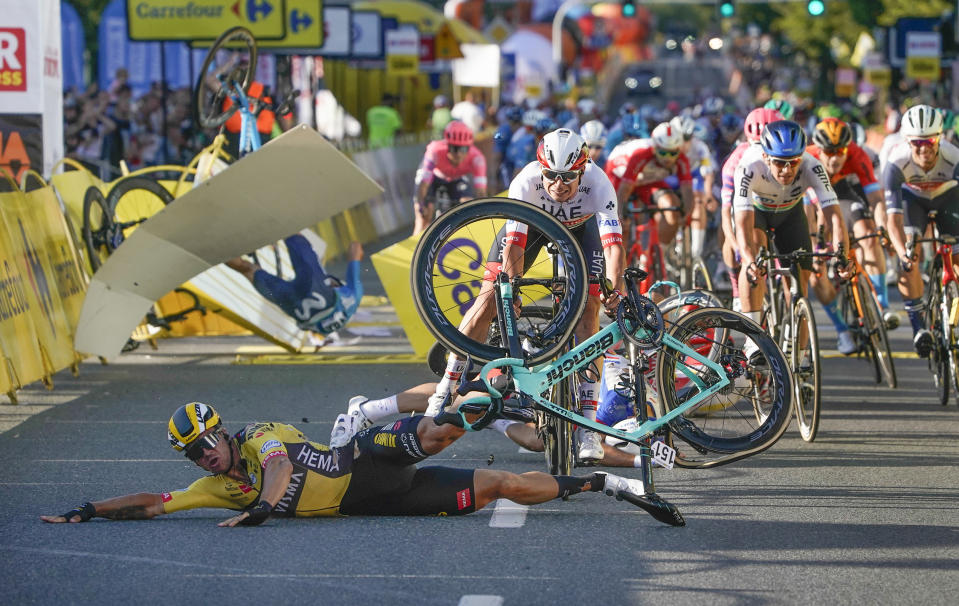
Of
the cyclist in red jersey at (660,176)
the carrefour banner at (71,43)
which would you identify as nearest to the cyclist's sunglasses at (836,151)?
the cyclist in red jersey at (660,176)

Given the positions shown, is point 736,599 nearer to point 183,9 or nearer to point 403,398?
point 403,398

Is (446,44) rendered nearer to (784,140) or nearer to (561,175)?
(784,140)

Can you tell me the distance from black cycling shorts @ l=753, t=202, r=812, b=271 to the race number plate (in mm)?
3468

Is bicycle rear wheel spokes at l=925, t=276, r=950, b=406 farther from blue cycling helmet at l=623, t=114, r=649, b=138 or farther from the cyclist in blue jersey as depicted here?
blue cycling helmet at l=623, t=114, r=649, b=138

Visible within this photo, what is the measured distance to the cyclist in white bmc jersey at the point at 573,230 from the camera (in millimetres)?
8180

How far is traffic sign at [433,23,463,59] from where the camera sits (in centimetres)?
3578

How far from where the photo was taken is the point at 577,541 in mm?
7160

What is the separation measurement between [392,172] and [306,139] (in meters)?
18.4

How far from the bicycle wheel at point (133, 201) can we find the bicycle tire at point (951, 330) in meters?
6.52

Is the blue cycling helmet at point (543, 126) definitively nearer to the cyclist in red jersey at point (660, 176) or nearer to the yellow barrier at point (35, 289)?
the cyclist in red jersey at point (660, 176)

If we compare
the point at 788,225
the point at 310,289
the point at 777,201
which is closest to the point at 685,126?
the point at 310,289

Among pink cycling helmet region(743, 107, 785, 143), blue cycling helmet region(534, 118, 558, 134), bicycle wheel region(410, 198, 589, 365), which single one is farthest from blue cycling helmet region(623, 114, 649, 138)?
bicycle wheel region(410, 198, 589, 365)

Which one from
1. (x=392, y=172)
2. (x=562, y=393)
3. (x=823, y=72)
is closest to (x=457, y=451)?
(x=562, y=393)

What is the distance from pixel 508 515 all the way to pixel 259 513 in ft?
4.28
